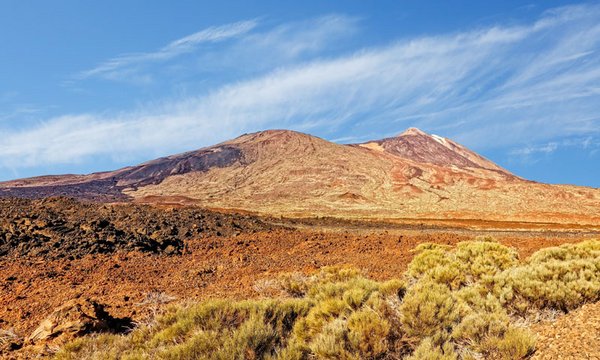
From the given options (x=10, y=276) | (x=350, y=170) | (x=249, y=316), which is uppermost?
(x=350, y=170)

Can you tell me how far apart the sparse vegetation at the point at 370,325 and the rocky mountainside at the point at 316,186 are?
1676 inches

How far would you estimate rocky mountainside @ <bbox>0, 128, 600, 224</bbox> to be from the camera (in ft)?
185

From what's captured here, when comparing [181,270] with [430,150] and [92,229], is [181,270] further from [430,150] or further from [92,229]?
[430,150]

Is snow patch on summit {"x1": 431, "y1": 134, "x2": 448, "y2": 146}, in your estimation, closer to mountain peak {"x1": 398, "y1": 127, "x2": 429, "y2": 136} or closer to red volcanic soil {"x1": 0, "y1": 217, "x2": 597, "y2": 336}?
mountain peak {"x1": 398, "y1": 127, "x2": 429, "y2": 136}

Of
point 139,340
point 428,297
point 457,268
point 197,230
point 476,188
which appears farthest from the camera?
point 476,188

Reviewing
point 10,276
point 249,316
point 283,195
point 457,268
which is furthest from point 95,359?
point 283,195

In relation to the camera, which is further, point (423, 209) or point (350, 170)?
point (350, 170)

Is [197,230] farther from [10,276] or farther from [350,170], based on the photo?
[350,170]

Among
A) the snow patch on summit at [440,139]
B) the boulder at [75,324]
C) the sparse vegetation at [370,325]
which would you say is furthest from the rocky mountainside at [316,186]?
the snow patch on summit at [440,139]

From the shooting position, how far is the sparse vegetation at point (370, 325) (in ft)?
16.7

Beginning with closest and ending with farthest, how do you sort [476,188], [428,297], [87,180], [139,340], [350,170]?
[139,340] → [428,297] → [476,188] → [350,170] → [87,180]

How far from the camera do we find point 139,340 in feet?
19.0

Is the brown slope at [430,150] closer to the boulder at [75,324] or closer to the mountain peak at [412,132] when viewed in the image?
the mountain peak at [412,132]

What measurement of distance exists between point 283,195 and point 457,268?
6358cm
